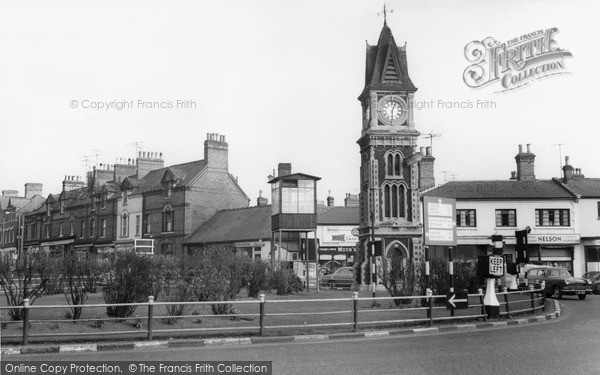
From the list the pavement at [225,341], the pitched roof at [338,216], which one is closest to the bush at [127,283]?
the pavement at [225,341]

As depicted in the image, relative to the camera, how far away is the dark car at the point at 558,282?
104ft

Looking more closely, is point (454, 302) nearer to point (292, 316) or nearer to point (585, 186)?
point (292, 316)

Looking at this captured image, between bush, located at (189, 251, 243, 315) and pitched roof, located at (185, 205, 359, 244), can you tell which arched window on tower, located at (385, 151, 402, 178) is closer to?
pitched roof, located at (185, 205, 359, 244)

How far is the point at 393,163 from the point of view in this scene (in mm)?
Answer: 43469

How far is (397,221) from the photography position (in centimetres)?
4272

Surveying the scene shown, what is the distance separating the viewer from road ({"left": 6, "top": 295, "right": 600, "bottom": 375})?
10.5 m

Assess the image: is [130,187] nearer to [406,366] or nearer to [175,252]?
[175,252]

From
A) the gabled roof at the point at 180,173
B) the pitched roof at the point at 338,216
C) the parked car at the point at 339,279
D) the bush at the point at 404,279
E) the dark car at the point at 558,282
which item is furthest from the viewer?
the pitched roof at the point at 338,216

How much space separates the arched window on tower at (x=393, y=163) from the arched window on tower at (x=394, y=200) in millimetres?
714

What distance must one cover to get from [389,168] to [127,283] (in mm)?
28739

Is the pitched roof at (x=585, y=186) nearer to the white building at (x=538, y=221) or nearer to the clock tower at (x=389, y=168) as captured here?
the white building at (x=538, y=221)

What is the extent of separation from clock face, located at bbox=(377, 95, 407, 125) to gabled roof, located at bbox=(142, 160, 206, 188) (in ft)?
63.3

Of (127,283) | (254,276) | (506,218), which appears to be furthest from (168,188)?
(127,283)

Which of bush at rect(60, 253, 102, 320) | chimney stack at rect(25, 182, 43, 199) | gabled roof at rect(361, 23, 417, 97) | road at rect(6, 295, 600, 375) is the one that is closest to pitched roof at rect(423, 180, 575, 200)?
gabled roof at rect(361, 23, 417, 97)
